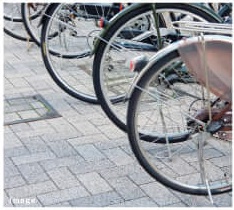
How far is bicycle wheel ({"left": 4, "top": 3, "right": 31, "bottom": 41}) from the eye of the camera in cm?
715

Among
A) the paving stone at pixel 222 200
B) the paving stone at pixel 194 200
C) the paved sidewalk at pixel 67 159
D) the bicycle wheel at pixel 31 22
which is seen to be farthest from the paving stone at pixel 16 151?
the bicycle wheel at pixel 31 22

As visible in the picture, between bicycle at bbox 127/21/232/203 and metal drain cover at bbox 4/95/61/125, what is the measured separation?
3.61ft

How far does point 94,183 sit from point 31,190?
0.43 meters

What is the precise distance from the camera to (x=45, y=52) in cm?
502

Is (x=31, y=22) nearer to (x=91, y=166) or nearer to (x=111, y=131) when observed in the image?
(x=111, y=131)

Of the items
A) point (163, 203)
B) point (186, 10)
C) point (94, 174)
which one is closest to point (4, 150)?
point (94, 174)

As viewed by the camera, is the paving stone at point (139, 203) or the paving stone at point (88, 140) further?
the paving stone at point (88, 140)

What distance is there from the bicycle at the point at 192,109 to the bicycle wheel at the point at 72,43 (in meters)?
1.27

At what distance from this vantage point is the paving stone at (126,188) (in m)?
3.54

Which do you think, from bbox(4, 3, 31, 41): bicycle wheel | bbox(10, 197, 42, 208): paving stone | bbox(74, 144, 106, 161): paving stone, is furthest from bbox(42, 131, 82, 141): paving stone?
bbox(4, 3, 31, 41): bicycle wheel

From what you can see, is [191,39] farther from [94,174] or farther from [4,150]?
[4,150]

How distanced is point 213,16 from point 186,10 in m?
0.19

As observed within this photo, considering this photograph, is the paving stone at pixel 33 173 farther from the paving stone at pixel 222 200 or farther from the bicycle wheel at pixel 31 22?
the bicycle wheel at pixel 31 22

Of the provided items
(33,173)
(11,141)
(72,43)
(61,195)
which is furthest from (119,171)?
(72,43)
